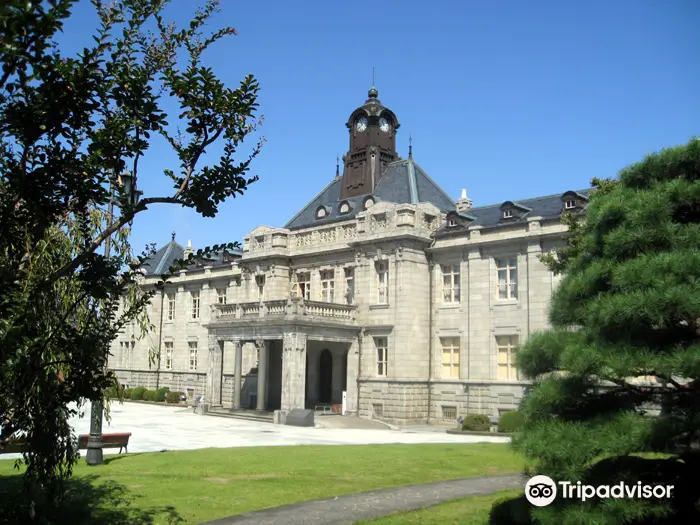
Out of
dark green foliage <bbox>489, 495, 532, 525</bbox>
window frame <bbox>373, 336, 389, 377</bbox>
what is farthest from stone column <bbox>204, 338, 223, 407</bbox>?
dark green foliage <bbox>489, 495, 532, 525</bbox>

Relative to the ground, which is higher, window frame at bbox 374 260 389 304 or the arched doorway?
window frame at bbox 374 260 389 304

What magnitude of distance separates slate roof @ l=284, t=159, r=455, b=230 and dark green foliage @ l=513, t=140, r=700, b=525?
3476 cm

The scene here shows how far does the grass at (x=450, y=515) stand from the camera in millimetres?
13164

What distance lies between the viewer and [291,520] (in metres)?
13.4

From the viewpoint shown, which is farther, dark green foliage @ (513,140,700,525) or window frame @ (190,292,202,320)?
window frame @ (190,292,202,320)

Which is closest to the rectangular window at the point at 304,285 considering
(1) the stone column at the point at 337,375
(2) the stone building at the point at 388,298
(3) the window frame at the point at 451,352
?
(2) the stone building at the point at 388,298

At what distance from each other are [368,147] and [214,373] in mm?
18159

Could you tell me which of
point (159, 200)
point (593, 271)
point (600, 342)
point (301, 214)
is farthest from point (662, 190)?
point (301, 214)

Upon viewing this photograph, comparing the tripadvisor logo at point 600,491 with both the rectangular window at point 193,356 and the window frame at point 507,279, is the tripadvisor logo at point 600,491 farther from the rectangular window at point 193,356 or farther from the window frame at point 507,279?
the rectangular window at point 193,356

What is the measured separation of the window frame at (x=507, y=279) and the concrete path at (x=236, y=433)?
8177 mm

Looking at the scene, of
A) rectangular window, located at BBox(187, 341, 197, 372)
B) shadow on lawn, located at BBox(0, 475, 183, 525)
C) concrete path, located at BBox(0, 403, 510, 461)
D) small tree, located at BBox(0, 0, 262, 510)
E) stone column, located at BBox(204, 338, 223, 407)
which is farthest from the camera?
rectangular window, located at BBox(187, 341, 197, 372)

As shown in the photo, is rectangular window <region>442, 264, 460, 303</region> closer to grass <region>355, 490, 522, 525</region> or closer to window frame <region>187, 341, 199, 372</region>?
window frame <region>187, 341, 199, 372</region>

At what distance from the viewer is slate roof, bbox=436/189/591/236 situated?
124 ft

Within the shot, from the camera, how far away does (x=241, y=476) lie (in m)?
18.1
